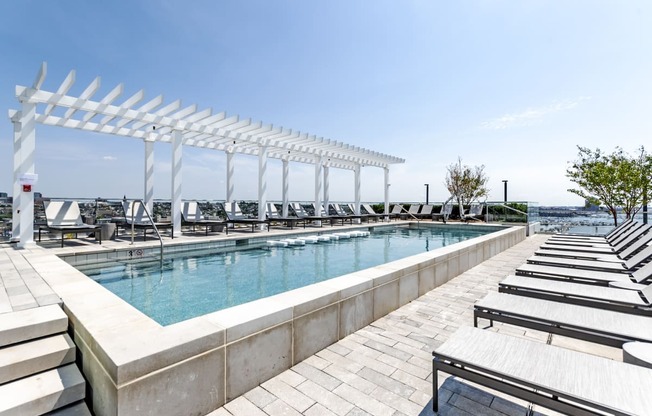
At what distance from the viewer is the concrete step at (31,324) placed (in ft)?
7.00

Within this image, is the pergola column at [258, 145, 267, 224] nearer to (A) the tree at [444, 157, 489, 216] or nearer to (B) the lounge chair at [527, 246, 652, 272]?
(B) the lounge chair at [527, 246, 652, 272]

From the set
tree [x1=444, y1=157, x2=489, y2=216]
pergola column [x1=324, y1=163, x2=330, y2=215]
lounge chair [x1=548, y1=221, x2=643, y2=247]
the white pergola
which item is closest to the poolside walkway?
lounge chair [x1=548, y1=221, x2=643, y2=247]

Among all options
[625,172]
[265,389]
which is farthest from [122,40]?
[625,172]

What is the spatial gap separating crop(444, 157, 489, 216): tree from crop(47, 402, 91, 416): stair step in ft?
62.1

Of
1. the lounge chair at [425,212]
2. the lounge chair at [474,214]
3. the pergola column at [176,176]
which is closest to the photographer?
the pergola column at [176,176]

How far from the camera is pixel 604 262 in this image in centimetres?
450

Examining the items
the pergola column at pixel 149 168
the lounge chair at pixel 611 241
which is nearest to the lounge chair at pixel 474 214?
the lounge chair at pixel 611 241

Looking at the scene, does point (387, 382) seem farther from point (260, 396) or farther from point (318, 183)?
point (318, 183)

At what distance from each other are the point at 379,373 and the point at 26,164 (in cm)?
815

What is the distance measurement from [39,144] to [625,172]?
16363 millimetres

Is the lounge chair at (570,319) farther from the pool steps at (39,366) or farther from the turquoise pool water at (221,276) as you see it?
the pool steps at (39,366)

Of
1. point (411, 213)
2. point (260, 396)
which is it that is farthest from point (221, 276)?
point (411, 213)

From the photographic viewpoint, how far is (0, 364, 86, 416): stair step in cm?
172

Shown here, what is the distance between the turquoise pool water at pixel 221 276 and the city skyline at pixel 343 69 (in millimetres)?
4251
